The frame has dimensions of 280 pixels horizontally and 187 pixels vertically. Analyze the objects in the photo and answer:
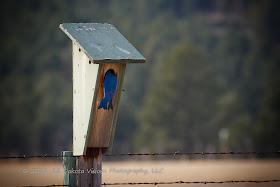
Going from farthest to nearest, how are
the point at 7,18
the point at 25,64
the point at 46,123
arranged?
the point at 7,18, the point at 25,64, the point at 46,123

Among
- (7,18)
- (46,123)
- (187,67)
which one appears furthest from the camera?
(7,18)

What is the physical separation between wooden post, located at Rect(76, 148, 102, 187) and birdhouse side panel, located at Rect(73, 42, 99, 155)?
71 millimetres

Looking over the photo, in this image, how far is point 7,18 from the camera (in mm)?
90438

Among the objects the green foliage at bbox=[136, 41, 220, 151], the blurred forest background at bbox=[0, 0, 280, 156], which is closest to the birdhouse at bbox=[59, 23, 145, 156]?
the blurred forest background at bbox=[0, 0, 280, 156]

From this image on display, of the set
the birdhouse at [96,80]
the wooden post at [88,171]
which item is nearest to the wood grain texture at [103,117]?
the birdhouse at [96,80]

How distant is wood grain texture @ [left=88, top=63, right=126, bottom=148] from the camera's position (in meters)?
5.42

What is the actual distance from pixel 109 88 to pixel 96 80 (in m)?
0.19

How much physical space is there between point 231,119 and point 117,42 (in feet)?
164

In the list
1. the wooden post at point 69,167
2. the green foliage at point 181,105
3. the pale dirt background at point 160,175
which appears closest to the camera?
the wooden post at point 69,167

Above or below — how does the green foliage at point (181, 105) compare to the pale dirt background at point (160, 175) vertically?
Answer: below

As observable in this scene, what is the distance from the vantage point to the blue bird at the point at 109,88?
17.9 feet

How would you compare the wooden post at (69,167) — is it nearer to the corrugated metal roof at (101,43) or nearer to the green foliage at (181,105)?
the corrugated metal roof at (101,43)

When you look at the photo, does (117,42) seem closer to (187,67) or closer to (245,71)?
(187,67)

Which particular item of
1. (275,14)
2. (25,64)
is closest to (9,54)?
(25,64)
